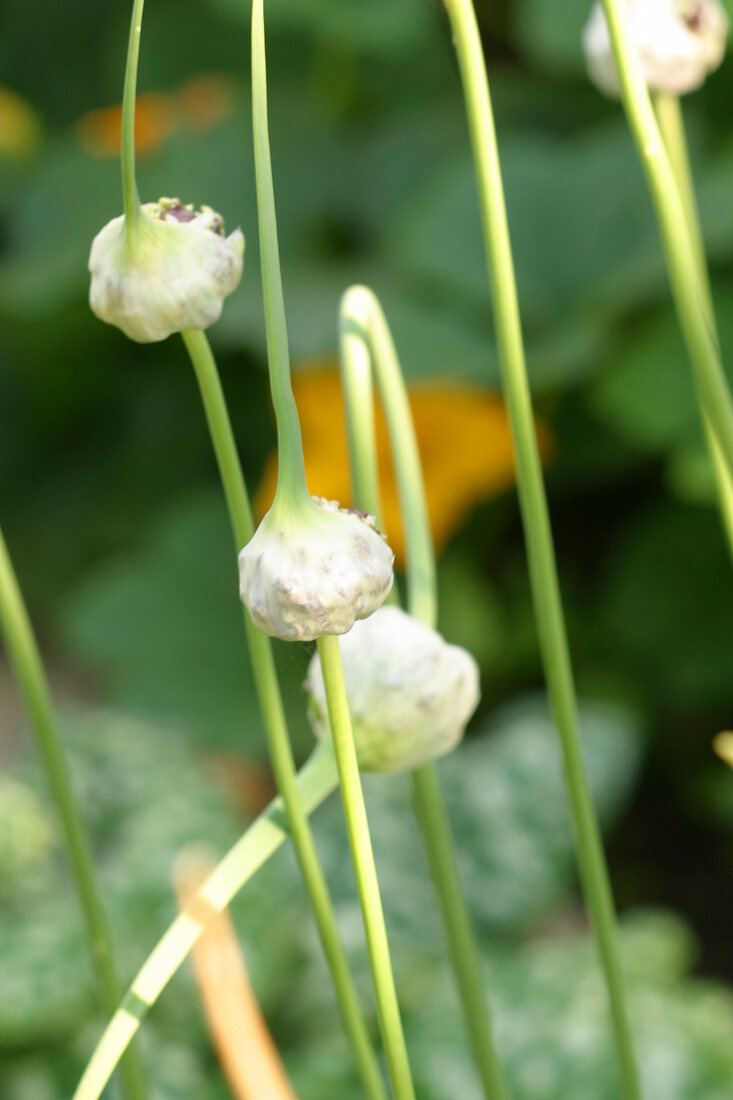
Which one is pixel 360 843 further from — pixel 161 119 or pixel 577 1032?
pixel 161 119

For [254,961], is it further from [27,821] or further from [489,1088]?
[489,1088]

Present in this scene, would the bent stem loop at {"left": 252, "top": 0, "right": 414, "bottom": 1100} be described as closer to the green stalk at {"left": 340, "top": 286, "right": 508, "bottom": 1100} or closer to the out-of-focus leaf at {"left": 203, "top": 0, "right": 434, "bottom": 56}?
the green stalk at {"left": 340, "top": 286, "right": 508, "bottom": 1100}

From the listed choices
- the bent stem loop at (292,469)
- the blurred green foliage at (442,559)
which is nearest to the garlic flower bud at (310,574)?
the bent stem loop at (292,469)

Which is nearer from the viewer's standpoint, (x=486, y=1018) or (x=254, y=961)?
(x=486, y=1018)

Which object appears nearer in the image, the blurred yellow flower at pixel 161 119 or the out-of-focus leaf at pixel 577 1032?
the out-of-focus leaf at pixel 577 1032

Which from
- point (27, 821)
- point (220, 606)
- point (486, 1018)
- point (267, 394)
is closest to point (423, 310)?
point (267, 394)

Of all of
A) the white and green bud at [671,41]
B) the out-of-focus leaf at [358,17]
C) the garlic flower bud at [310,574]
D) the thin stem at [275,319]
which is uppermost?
the out-of-focus leaf at [358,17]

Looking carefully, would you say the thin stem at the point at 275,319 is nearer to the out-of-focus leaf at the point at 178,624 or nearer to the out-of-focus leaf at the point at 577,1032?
the out-of-focus leaf at the point at 577,1032
